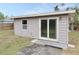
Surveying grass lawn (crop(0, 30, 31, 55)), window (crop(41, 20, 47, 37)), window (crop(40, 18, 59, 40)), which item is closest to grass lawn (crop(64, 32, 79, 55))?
window (crop(40, 18, 59, 40))

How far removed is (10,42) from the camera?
2.82 m

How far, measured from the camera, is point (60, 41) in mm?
2717

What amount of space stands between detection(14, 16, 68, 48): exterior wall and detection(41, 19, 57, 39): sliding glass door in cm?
8

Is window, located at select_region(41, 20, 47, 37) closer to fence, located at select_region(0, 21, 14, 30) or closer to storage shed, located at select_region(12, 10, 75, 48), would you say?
storage shed, located at select_region(12, 10, 75, 48)

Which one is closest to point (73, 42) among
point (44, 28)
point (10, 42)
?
point (44, 28)

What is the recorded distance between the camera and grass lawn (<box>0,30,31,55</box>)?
9.10 ft

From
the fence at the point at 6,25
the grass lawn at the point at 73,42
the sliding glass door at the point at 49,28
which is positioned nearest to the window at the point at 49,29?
the sliding glass door at the point at 49,28

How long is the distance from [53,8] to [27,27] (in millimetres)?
507

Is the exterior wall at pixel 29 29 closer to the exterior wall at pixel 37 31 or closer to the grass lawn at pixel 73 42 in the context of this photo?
the exterior wall at pixel 37 31

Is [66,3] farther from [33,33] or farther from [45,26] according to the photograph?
[33,33]

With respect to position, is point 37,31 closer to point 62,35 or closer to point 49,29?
point 49,29

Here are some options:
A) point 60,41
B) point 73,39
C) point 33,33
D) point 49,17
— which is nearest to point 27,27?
point 33,33

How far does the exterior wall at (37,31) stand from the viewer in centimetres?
271
